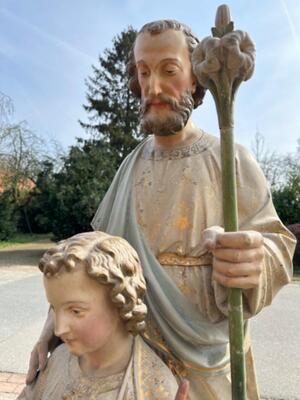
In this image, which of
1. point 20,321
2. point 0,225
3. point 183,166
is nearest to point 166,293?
point 183,166

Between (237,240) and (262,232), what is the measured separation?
1.12ft

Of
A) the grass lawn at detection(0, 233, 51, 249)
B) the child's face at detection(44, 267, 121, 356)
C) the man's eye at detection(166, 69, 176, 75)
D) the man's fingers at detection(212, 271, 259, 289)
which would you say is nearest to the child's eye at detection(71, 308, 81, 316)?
the child's face at detection(44, 267, 121, 356)

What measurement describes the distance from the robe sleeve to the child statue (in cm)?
26

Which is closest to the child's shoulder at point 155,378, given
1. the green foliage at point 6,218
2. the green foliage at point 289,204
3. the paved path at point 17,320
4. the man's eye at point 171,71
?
the man's eye at point 171,71

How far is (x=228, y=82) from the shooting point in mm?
935

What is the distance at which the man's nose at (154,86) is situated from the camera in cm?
132

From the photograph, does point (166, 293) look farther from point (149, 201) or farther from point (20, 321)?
point (20, 321)

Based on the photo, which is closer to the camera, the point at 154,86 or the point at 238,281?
the point at 238,281

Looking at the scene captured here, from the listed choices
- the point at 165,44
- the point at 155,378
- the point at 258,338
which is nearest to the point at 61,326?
the point at 155,378

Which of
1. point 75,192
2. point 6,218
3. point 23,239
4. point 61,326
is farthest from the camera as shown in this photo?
point 23,239

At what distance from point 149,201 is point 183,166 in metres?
0.17

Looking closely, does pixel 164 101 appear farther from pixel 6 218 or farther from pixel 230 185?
pixel 6 218

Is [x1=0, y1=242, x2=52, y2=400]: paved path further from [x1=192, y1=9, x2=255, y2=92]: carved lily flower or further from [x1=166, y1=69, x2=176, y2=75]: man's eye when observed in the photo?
[x1=192, y1=9, x2=255, y2=92]: carved lily flower

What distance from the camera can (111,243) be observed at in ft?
3.70
